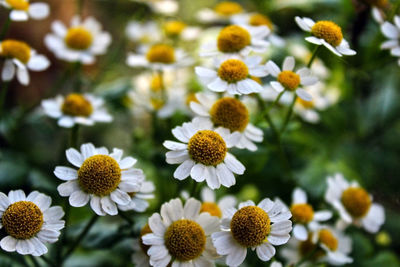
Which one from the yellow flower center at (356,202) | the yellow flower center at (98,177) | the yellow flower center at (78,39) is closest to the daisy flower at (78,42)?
the yellow flower center at (78,39)

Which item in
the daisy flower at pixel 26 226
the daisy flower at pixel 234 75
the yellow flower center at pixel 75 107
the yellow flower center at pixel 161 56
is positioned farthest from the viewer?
the yellow flower center at pixel 161 56

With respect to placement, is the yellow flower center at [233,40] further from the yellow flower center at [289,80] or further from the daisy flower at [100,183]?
the daisy flower at [100,183]

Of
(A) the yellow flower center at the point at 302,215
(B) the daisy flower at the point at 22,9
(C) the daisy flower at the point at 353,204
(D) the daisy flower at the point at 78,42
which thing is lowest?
(C) the daisy flower at the point at 353,204

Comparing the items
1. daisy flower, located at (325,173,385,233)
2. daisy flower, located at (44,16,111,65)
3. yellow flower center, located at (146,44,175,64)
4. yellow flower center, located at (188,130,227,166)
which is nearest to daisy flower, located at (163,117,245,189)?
yellow flower center, located at (188,130,227,166)

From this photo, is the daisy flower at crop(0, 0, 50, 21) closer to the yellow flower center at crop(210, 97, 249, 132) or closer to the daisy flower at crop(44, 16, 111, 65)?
the daisy flower at crop(44, 16, 111, 65)

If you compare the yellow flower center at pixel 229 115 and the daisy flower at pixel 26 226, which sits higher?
the yellow flower center at pixel 229 115

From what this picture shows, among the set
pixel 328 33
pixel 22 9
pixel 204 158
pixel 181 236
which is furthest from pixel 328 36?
pixel 22 9

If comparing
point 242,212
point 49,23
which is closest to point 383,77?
point 242,212

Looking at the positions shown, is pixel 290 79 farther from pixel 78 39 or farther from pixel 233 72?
pixel 78 39
